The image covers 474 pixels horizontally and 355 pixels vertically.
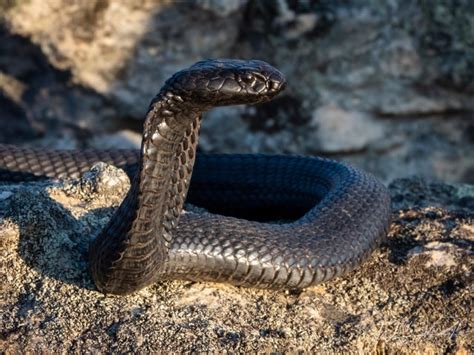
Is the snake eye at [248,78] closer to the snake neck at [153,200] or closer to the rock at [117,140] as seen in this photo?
the snake neck at [153,200]

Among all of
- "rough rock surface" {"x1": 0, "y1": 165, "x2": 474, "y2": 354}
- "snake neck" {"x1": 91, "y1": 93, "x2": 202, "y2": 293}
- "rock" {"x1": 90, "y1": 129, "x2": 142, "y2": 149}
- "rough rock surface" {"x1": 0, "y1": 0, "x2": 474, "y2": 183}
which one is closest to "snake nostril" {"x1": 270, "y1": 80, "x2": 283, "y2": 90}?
"snake neck" {"x1": 91, "y1": 93, "x2": 202, "y2": 293}

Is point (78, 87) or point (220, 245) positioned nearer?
point (220, 245)

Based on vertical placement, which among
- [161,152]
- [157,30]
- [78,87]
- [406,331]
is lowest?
[78,87]

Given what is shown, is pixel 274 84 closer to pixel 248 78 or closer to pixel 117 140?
pixel 248 78

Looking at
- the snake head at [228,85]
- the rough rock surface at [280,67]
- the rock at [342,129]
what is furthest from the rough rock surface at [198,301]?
the rock at [342,129]

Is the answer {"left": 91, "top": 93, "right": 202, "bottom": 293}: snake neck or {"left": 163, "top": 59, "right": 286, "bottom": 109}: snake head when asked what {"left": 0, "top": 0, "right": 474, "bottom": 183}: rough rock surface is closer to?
{"left": 91, "top": 93, "right": 202, "bottom": 293}: snake neck

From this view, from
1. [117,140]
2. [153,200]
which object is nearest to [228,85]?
[153,200]

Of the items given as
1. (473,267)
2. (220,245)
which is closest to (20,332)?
(220,245)

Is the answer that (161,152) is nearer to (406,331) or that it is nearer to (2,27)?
(406,331)
